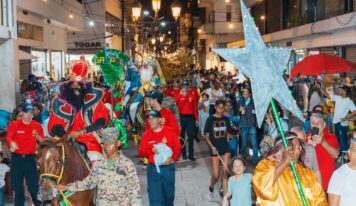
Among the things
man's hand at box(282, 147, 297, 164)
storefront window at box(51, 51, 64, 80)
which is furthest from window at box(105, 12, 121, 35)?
man's hand at box(282, 147, 297, 164)

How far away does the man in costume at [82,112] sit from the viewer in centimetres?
765

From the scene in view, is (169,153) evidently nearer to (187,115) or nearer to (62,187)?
(62,187)

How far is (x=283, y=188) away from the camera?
5.05 m

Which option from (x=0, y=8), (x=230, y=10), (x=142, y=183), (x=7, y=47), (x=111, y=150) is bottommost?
(x=142, y=183)

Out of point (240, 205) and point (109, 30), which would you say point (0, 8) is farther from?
point (109, 30)

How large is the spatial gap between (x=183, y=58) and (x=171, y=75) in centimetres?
122

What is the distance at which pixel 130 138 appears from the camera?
59.9ft

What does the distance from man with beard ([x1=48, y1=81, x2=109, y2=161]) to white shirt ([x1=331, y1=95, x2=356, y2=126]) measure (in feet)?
24.9

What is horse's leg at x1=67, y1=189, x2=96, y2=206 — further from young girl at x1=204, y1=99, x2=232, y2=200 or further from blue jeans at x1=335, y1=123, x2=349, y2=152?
blue jeans at x1=335, y1=123, x2=349, y2=152

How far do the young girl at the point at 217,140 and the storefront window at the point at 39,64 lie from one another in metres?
20.1

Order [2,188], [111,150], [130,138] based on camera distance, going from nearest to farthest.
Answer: [111,150], [2,188], [130,138]

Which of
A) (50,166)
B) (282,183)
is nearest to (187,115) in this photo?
(50,166)

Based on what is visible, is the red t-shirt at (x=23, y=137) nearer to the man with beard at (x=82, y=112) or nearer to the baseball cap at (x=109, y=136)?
the man with beard at (x=82, y=112)

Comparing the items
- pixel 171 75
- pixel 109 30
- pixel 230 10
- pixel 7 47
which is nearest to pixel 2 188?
pixel 7 47
